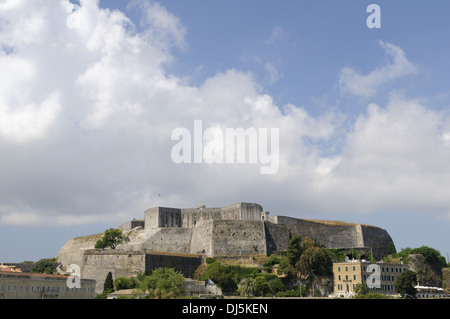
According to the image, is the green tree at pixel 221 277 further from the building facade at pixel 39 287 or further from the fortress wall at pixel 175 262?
the building facade at pixel 39 287

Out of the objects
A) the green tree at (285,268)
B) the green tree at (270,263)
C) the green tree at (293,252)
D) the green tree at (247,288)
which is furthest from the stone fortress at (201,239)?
the green tree at (247,288)

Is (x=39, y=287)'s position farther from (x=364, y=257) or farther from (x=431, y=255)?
(x=431, y=255)

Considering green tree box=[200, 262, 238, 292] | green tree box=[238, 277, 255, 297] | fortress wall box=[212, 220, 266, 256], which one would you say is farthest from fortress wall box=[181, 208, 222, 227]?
green tree box=[238, 277, 255, 297]

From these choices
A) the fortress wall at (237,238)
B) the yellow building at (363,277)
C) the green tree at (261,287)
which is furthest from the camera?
the fortress wall at (237,238)

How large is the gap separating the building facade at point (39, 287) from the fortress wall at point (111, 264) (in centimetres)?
330

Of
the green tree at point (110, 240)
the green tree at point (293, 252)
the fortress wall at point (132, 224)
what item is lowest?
the green tree at point (293, 252)

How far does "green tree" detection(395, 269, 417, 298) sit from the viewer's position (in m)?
83.5

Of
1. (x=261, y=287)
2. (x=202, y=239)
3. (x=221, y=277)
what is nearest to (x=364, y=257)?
(x=261, y=287)

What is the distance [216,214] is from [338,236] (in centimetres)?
2137

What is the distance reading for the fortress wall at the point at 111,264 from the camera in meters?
86.4

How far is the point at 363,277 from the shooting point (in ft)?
279

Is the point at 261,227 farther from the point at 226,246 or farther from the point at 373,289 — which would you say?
the point at 373,289

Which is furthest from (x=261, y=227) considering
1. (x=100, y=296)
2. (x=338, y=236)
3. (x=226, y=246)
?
(x=100, y=296)

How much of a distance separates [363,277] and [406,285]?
5.76 meters
